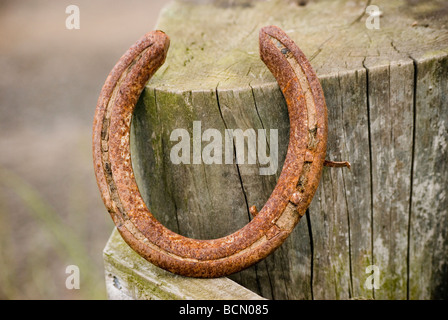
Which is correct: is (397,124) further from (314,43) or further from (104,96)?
(104,96)

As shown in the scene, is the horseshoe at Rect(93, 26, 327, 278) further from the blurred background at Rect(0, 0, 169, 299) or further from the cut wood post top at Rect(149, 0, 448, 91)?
the blurred background at Rect(0, 0, 169, 299)

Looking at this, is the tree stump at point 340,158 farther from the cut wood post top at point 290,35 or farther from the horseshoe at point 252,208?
the horseshoe at point 252,208

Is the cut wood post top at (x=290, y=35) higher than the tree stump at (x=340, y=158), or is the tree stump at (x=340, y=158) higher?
the cut wood post top at (x=290, y=35)

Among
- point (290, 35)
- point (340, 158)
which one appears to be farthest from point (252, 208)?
point (290, 35)

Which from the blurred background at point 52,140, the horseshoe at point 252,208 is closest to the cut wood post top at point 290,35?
the horseshoe at point 252,208

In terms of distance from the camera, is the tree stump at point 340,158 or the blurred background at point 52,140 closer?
the tree stump at point 340,158

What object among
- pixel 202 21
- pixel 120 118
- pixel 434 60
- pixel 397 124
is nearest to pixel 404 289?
pixel 397 124

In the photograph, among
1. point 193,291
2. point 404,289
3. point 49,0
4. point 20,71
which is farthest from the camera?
point 49,0
